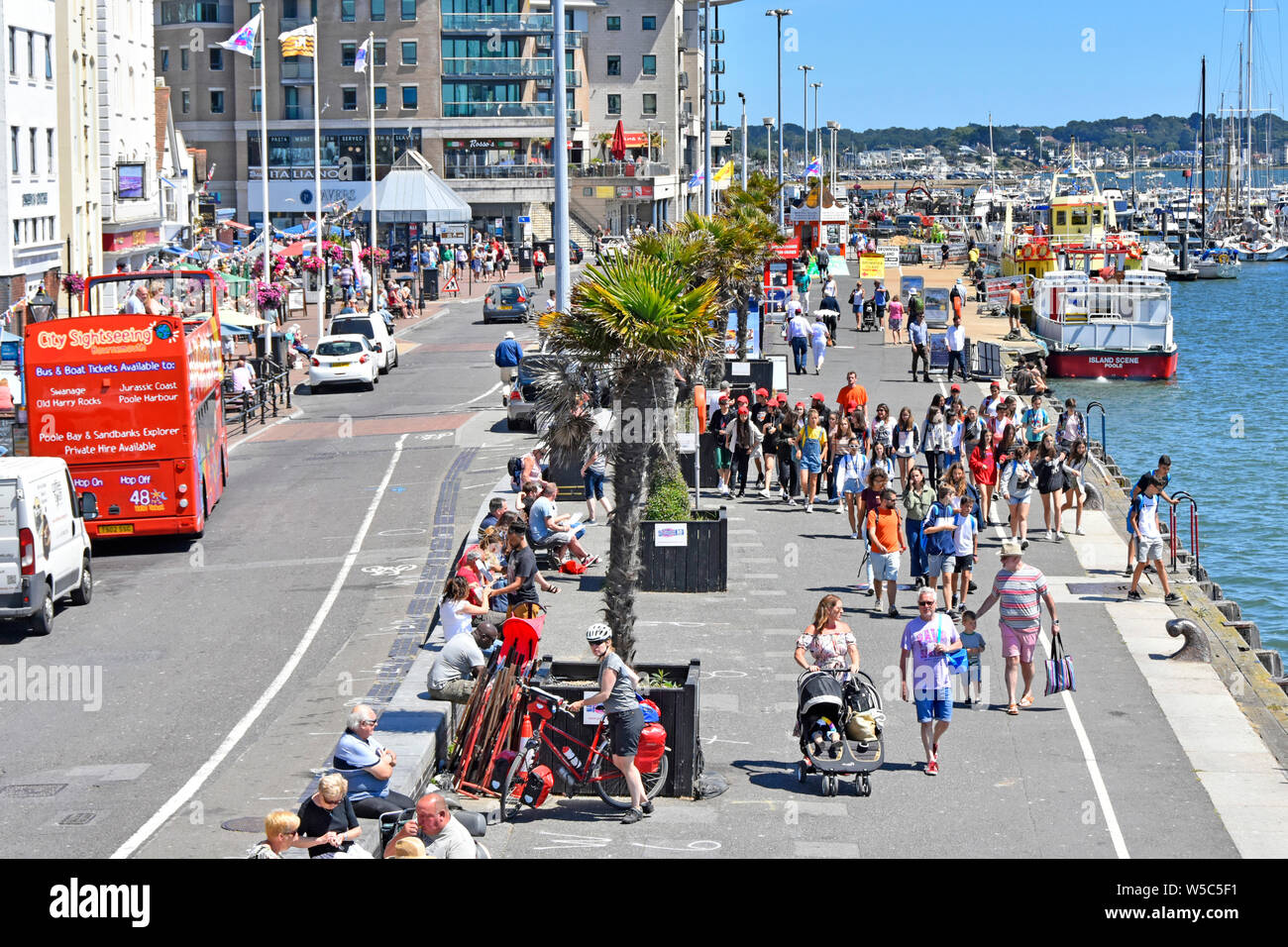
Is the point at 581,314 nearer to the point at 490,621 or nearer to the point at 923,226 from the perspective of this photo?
the point at 490,621

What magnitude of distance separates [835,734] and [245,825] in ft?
15.9

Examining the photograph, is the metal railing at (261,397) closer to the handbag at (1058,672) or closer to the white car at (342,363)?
the white car at (342,363)

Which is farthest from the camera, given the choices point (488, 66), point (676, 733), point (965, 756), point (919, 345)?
point (488, 66)

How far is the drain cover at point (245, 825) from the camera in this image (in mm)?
13297

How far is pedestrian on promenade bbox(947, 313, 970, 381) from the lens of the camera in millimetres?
41334

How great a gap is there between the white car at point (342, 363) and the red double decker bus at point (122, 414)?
17492 millimetres

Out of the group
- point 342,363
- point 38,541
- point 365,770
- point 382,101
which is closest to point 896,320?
point 342,363

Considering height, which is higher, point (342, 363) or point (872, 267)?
point (872, 267)

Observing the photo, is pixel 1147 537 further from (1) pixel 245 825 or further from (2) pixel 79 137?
(2) pixel 79 137

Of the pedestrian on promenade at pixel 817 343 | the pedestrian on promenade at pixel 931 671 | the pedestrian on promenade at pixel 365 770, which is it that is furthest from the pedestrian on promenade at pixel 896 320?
the pedestrian on promenade at pixel 365 770

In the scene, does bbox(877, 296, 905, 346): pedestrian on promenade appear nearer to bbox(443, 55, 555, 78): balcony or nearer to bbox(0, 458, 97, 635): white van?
bbox(0, 458, 97, 635): white van

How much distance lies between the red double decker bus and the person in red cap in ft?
28.3

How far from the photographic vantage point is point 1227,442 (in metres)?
51.3

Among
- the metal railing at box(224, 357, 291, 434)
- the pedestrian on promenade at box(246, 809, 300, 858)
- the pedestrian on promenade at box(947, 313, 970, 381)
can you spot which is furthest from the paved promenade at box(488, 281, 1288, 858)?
the pedestrian on promenade at box(947, 313, 970, 381)
